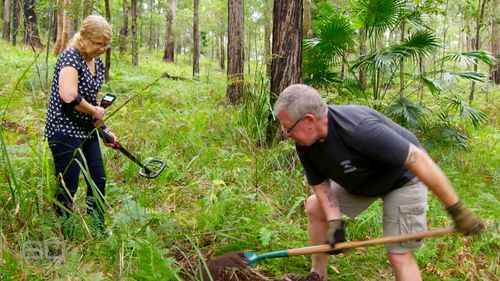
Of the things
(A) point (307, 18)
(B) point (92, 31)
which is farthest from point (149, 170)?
(A) point (307, 18)

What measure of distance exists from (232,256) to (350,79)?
5.09 m

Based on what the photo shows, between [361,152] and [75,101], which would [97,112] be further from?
[361,152]

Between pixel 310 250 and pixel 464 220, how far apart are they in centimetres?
87

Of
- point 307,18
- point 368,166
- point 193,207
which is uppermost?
point 307,18

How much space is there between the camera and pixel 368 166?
8.55ft

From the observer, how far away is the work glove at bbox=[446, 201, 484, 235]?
232cm

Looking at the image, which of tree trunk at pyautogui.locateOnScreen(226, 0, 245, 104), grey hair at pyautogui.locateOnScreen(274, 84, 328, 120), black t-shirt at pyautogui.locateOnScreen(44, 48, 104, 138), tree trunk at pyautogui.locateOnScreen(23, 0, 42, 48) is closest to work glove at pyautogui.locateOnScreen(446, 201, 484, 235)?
grey hair at pyautogui.locateOnScreen(274, 84, 328, 120)

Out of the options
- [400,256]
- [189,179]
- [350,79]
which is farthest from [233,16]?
[400,256]

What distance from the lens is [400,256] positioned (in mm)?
2621

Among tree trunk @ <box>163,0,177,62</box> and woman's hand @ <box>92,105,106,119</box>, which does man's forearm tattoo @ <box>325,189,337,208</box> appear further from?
tree trunk @ <box>163,0,177,62</box>

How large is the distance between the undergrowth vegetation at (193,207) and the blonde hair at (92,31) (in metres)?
0.38

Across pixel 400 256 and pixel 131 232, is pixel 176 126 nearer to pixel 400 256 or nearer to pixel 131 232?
pixel 131 232

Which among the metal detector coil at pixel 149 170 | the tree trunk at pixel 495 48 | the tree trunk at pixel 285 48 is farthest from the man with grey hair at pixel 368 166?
the tree trunk at pixel 495 48

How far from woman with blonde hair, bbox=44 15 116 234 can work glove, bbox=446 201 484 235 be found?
2.21 meters
